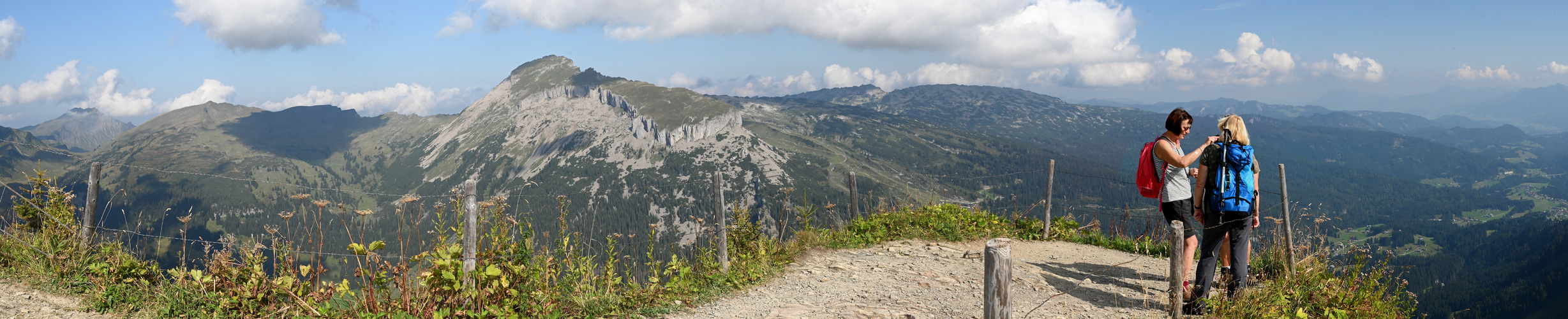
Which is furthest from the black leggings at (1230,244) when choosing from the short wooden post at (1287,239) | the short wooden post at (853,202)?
the short wooden post at (853,202)

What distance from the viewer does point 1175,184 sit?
22.0ft

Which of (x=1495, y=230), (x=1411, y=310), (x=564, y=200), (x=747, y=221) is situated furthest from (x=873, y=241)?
(x=1495, y=230)

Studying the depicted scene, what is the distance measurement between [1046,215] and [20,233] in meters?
14.9

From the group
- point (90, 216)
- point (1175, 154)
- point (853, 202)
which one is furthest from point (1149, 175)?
point (90, 216)

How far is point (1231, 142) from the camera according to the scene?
6188 mm

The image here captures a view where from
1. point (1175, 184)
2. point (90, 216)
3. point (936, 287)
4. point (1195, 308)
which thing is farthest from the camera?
point (936, 287)

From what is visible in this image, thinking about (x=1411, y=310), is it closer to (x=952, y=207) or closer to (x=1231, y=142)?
(x=1231, y=142)

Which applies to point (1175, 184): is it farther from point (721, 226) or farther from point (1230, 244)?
point (721, 226)

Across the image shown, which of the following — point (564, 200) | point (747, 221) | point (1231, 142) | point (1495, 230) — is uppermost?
point (1231, 142)

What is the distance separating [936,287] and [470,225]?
525 centimetres

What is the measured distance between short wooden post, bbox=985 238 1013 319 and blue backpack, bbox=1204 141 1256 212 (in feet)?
12.0

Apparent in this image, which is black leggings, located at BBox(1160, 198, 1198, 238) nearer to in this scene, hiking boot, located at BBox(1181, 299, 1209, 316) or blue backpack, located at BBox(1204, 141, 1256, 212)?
blue backpack, located at BBox(1204, 141, 1256, 212)

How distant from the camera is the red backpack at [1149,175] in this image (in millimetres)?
6953

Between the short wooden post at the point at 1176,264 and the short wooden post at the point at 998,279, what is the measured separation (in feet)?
6.83
